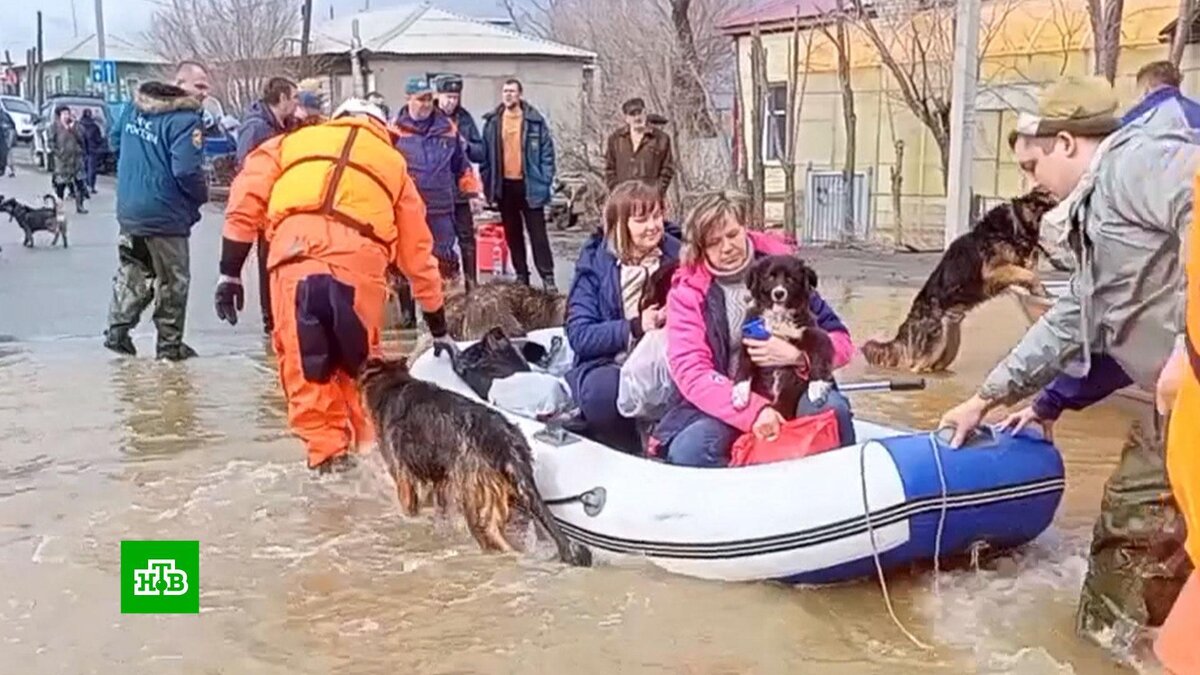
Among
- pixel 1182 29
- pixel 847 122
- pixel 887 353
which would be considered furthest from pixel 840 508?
pixel 847 122

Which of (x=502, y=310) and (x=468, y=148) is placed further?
(x=468, y=148)

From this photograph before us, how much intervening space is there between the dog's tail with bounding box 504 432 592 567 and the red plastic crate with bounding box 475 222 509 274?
9019 mm

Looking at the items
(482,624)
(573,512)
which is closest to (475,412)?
(573,512)

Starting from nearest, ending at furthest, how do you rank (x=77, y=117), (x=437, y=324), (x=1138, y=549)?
(x=1138, y=549), (x=437, y=324), (x=77, y=117)

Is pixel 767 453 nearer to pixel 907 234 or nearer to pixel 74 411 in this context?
pixel 74 411

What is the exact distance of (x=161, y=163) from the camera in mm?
9656

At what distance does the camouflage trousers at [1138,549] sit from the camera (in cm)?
430

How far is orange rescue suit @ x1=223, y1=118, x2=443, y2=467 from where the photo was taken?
20.9 feet

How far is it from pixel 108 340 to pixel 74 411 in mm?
1919

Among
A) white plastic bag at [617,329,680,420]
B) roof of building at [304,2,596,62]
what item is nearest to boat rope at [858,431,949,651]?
white plastic bag at [617,329,680,420]

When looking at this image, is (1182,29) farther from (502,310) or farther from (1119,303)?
(1119,303)

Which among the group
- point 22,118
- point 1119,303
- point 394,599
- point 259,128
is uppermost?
point 22,118

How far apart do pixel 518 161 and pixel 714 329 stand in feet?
22.5

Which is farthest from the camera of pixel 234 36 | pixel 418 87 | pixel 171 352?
pixel 234 36
